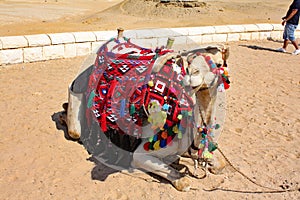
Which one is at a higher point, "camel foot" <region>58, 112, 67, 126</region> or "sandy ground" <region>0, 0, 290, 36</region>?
"camel foot" <region>58, 112, 67, 126</region>

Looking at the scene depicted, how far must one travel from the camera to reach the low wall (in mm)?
6316

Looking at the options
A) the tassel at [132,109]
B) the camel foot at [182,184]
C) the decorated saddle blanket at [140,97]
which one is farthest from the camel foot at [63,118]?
the camel foot at [182,184]

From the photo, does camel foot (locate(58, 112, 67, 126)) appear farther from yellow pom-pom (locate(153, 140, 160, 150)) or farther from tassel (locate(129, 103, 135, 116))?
yellow pom-pom (locate(153, 140, 160, 150))

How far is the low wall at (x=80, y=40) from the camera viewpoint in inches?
249

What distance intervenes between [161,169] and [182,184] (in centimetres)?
21

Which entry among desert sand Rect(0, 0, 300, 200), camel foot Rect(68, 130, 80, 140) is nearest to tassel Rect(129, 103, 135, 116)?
desert sand Rect(0, 0, 300, 200)

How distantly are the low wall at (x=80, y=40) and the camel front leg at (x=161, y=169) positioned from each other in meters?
4.06

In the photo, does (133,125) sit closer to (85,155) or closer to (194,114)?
(194,114)

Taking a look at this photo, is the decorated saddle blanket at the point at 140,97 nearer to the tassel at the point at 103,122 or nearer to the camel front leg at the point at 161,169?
the tassel at the point at 103,122

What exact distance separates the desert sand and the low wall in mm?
177

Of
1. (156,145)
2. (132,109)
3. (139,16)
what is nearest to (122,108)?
(132,109)

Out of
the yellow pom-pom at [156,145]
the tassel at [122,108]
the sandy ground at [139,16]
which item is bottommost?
the sandy ground at [139,16]

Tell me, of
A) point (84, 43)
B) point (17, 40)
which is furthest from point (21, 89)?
point (84, 43)

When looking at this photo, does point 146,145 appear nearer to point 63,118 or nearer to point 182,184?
point 182,184
